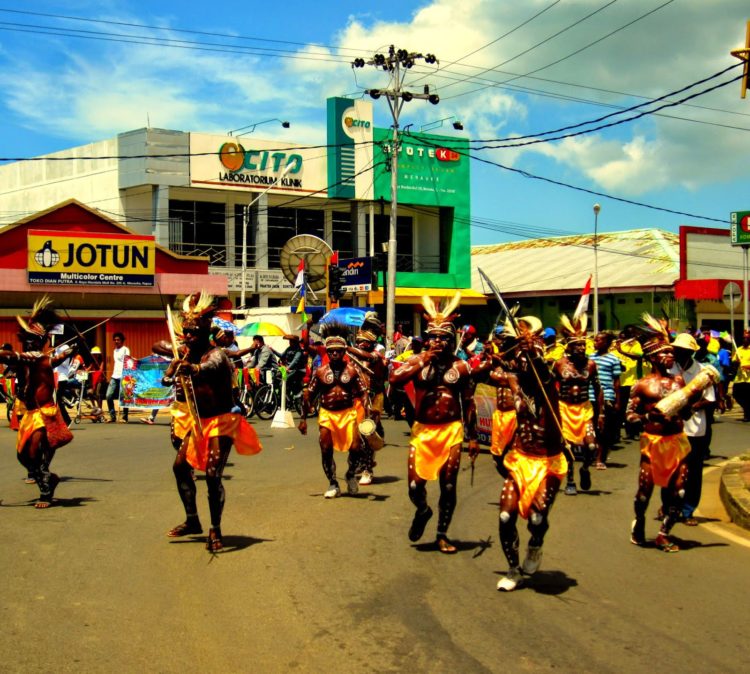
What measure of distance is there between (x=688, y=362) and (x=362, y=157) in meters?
33.5

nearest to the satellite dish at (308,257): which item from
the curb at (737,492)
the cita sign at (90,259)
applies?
the cita sign at (90,259)

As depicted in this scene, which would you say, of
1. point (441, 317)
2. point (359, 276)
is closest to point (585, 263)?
point (359, 276)

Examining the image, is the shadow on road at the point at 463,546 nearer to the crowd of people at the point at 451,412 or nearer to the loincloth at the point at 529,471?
the crowd of people at the point at 451,412

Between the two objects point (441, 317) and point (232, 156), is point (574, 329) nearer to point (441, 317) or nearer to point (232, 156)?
point (441, 317)

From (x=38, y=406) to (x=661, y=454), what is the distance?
640 centimetres

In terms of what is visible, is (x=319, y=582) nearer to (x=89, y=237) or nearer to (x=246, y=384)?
(x=246, y=384)

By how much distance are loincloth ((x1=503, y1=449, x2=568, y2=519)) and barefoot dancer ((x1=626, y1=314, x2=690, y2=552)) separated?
5.66 feet

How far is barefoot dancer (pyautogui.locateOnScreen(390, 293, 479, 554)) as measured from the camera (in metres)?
7.96

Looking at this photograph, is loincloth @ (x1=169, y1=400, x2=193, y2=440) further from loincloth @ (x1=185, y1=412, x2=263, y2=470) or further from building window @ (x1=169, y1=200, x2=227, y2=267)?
building window @ (x1=169, y1=200, x2=227, y2=267)

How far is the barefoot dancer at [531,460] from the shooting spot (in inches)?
267

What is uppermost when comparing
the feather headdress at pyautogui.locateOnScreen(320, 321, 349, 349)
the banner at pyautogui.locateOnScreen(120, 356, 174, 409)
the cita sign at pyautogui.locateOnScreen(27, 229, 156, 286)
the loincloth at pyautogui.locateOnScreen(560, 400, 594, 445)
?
the cita sign at pyautogui.locateOnScreen(27, 229, 156, 286)

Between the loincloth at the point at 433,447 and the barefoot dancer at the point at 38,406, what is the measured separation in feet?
13.6

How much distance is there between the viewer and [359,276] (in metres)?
29.9

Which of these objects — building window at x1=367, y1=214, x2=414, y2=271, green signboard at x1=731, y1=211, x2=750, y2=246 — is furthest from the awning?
green signboard at x1=731, y1=211, x2=750, y2=246
